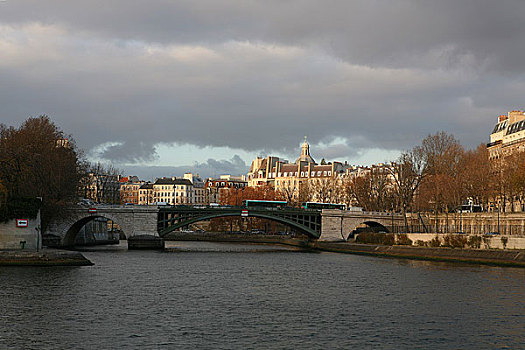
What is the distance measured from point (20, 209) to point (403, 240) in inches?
1581

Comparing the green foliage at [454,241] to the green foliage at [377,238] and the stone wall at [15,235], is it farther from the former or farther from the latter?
the stone wall at [15,235]

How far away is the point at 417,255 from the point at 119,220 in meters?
35.3

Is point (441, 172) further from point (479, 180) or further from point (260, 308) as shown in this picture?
point (260, 308)

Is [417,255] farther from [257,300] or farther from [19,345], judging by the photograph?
[19,345]

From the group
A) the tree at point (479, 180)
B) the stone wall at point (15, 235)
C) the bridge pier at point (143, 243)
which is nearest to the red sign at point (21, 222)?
the stone wall at point (15, 235)

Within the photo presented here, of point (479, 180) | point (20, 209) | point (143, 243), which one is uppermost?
point (479, 180)

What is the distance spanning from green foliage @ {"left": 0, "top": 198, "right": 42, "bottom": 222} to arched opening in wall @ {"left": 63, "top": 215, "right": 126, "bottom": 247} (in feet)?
74.5

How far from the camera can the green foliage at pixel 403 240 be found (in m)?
71.7

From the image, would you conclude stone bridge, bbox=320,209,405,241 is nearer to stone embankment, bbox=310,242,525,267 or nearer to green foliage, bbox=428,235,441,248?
stone embankment, bbox=310,242,525,267

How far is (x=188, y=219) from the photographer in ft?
279

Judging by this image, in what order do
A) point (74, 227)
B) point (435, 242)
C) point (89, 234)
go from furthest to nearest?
point (89, 234) < point (74, 227) < point (435, 242)

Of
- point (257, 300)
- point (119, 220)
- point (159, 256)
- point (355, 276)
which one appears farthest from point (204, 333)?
point (119, 220)

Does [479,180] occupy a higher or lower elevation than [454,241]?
higher

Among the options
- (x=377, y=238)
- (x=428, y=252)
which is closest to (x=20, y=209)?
(x=428, y=252)
